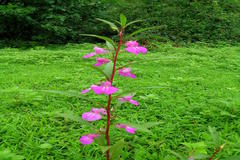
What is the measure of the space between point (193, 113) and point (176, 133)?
16.6 inches

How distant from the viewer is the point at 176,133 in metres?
1.81

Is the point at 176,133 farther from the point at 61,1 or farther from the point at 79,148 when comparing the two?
the point at 61,1

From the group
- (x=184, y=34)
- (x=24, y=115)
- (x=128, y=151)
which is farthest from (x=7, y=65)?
(x=184, y=34)

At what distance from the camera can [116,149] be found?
3.58 feet

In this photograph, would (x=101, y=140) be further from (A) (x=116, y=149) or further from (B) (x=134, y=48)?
(B) (x=134, y=48)

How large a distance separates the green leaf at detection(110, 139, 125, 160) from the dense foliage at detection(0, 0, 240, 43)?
596 cm

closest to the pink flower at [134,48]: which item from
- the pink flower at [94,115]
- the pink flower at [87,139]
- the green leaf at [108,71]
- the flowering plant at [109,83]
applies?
the flowering plant at [109,83]

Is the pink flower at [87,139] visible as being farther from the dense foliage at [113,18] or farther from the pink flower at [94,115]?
the dense foliage at [113,18]

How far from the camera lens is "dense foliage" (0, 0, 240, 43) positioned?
7102 millimetres

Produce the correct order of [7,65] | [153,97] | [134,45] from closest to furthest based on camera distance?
[134,45], [153,97], [7,65]

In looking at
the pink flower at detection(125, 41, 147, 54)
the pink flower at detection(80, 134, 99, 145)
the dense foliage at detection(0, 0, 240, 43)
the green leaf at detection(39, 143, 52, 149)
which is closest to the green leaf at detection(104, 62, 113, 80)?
the pink flower at detection(125, 41, 147, 54)

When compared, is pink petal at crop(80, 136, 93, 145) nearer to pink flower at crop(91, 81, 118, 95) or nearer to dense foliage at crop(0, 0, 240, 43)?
pink flower at crop(91, 81, 118, 95)

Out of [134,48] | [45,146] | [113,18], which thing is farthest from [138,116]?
[113,18]

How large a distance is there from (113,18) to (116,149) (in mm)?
8574
